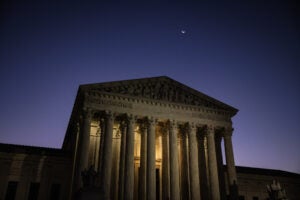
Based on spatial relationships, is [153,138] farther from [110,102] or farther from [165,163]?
[110,102]

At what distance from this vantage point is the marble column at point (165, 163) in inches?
1096

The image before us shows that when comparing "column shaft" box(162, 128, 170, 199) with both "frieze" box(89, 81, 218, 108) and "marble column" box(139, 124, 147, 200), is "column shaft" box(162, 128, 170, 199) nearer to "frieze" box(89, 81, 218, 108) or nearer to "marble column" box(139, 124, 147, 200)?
"marble column" box(139, 124, 147, 200)

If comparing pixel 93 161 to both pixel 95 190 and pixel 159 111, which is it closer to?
pixel 159 111

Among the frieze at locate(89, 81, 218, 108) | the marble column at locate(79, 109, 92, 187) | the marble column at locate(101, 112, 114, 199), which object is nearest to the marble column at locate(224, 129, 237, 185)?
the frieze at locate(89, 81, 218, 108)

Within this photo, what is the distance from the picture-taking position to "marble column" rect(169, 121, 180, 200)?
27.1 metres

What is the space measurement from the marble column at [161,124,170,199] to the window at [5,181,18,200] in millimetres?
13534

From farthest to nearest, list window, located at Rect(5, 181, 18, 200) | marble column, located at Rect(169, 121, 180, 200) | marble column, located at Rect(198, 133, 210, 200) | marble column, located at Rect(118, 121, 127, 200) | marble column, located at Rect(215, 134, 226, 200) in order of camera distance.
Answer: marble column, located at Rect(215, 134, 226, 200) → marble column, located at Rect(198, 133, 210, 200) → window, located at Rect(5, 181, 18, 200) → marble column, located at Rect(169, 121, 180, 200) → marble column, located at Rect(118, 121, 127, 200)

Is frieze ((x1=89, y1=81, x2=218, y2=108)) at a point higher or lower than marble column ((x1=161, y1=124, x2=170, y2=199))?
higher

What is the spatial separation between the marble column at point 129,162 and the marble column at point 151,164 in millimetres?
1445

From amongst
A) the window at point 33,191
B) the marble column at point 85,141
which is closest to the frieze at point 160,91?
the marble column at point 85,141

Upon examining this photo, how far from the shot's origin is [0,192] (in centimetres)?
2842

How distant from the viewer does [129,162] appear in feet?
88.2

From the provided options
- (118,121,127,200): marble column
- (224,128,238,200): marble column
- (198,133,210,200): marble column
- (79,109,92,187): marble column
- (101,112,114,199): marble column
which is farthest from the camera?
(198,133,210,200): marble column

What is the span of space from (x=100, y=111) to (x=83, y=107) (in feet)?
5.13
